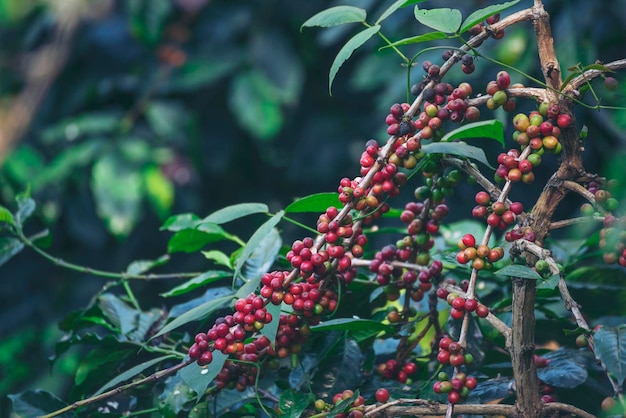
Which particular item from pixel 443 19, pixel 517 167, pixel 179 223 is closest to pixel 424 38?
pixel 443 19

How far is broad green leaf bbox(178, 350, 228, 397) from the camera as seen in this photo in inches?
21.6

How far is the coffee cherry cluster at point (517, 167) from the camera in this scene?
58 cm

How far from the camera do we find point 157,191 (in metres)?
2.15

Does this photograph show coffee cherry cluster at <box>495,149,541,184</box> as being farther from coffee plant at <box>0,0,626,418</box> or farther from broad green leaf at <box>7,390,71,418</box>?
broad green leaf at <box>7,390,71,418</box>

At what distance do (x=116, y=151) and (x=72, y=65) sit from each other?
656 mm

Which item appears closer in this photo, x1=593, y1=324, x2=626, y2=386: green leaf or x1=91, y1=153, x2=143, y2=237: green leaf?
x1=593, y1=324, x2=626, y2=386: green leaf

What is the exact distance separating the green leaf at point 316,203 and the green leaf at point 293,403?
0.16 m

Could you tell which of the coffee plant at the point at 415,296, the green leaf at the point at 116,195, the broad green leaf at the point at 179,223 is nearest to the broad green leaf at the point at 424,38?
the coffee plant at the point at 415,296

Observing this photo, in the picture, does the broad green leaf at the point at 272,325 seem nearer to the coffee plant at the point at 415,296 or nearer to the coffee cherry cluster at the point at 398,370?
the coffee plant at the point at 415,296

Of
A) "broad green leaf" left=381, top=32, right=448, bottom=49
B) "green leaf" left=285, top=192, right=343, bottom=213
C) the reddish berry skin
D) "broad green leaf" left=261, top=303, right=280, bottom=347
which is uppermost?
"broad green leaf" left=381, top=32, right=448, bottom=49

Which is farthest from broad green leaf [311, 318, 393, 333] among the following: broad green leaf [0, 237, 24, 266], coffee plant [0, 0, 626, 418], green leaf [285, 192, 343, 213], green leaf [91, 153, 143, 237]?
green leaf [91, 153, 143, 237]

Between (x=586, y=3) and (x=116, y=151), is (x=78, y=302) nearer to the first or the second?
(x=116, y=151)

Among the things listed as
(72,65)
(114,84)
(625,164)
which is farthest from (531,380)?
(72,65)

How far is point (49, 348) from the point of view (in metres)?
2.04
